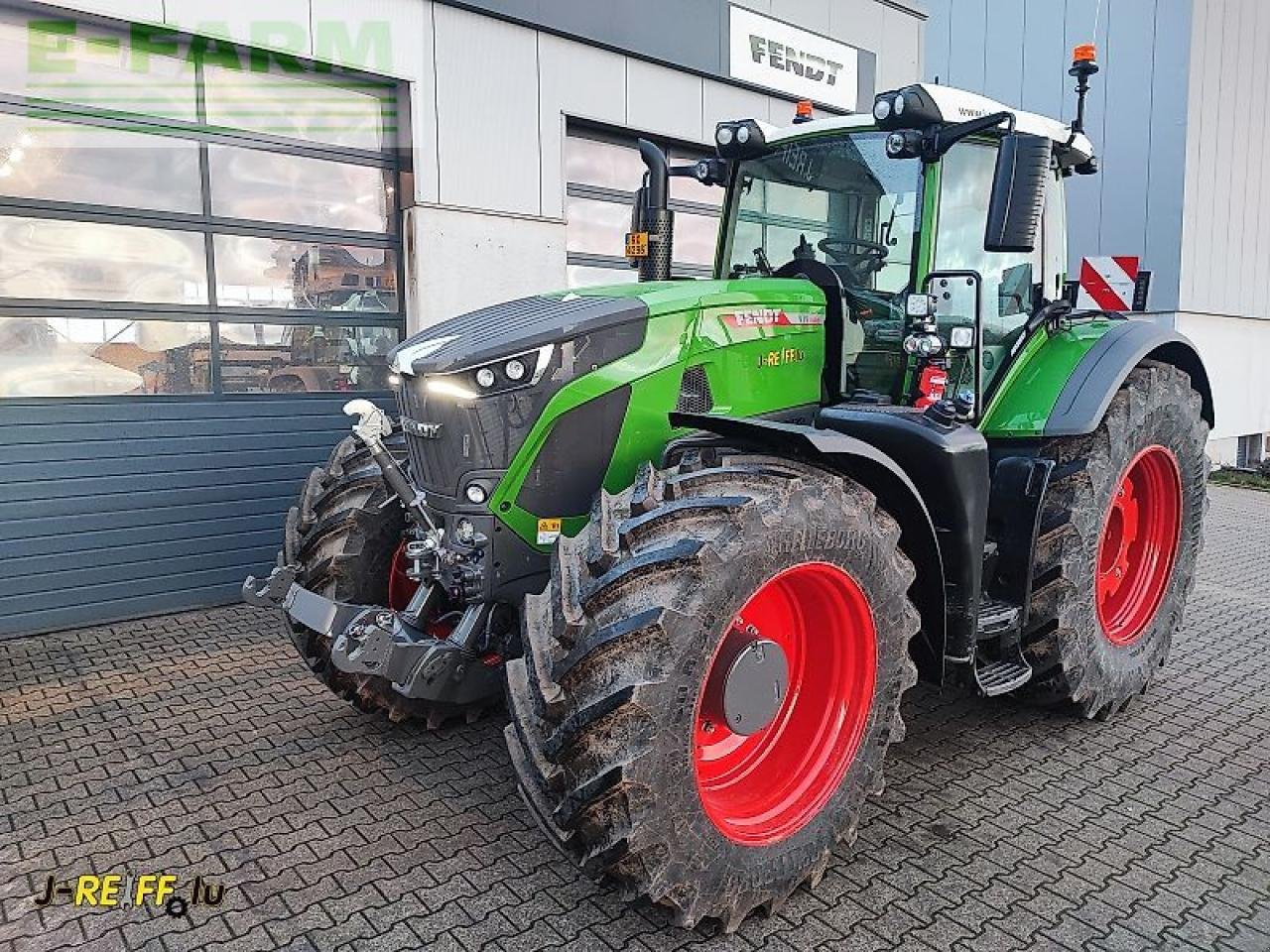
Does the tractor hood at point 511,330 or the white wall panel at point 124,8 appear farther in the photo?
the white wall panel at point 124,8

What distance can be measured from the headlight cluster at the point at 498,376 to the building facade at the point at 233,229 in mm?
3563

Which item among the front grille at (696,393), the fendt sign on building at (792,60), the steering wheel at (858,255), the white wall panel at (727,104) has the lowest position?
the front grille at (696,393)

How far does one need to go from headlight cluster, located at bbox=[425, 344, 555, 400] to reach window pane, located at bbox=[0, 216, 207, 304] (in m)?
3.62

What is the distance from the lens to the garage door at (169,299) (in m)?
5.27

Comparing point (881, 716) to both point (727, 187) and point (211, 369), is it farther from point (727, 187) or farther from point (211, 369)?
point (211, 369)

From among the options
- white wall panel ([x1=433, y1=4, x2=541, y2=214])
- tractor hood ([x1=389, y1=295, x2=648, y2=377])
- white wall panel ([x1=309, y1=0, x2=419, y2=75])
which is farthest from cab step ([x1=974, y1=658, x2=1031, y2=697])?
white wall panel ([x1=309, y1=0, x2=419, y2=75])

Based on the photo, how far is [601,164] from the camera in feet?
24.8

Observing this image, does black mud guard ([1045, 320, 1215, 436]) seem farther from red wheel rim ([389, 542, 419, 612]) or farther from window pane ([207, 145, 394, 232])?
window pane ([207, 145, 394, 232])

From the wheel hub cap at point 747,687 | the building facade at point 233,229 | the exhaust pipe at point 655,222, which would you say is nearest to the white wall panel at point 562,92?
the building facade at point 233,229

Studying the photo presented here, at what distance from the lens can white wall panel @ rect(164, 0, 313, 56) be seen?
17.9ft

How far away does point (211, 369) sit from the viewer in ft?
19.3

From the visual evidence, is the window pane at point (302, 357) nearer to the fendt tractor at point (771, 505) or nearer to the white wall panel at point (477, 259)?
the white wall panel at point (477, 259)

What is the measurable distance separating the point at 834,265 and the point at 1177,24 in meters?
11.5

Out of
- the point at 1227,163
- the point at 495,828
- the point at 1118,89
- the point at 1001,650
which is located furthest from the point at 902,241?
the point at 1227,163
